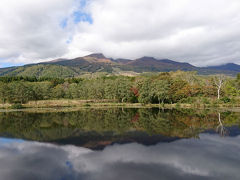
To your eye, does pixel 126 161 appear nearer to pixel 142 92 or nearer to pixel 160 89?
pixel 160 89

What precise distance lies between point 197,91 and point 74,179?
197 ft

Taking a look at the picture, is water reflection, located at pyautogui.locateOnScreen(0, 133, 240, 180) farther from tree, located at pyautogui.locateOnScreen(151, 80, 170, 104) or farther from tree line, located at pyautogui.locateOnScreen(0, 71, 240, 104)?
tree line, located at pyautogui.locateOnScreen(0, 71, 240, 104)

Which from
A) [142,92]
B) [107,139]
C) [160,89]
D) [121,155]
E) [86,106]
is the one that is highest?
[160,89]

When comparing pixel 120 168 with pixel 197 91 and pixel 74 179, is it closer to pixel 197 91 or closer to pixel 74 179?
pixel 74 179

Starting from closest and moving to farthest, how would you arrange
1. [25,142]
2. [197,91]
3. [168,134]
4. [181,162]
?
[181,162]
[25,142]
[168,134]
[197,91]

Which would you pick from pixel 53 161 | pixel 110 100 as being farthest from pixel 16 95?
pixel 53 161

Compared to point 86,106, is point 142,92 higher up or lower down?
higher up

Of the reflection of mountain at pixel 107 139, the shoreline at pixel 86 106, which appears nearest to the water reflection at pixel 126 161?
the reflection of mountain at pixel 107 139

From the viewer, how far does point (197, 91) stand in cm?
6288

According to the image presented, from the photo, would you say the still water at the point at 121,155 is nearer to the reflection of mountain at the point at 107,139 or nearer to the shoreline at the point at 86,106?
the reflection of mountain at the point at 107,139

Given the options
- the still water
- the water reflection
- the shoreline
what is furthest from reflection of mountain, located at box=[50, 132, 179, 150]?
the shoreline

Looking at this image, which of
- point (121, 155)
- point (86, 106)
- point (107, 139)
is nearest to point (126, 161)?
point (121, 155)

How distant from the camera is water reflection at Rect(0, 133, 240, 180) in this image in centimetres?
1132

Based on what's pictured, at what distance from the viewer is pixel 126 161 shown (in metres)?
13.6
